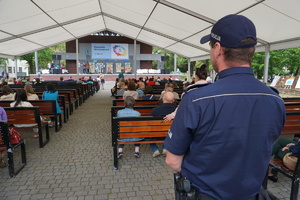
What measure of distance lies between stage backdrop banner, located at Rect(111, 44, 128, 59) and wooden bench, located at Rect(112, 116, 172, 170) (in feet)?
92.5

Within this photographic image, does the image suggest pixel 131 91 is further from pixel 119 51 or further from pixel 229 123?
pixel 119 51

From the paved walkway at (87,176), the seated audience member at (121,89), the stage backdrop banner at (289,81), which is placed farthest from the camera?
the stage backdrop banner at (289,81)

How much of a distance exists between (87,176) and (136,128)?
1090mm

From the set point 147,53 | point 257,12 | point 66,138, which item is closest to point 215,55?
point 66,138

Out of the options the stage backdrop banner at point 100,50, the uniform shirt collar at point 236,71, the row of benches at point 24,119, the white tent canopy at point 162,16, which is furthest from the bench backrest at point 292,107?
the stage backdrop banner at point 100,50

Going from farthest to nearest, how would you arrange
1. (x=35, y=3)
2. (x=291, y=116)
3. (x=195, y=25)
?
(x=195, y=25)
(x=35, y=3)
(x=291, y=116)

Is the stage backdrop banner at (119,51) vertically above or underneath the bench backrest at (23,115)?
above

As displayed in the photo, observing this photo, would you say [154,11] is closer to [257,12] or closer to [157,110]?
[257,12]

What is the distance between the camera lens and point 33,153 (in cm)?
436

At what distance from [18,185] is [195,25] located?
28.4 ft

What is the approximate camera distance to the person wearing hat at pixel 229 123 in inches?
42.3

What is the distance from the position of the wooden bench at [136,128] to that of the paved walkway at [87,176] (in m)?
0.42

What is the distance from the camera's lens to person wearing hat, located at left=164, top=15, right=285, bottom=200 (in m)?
1.07

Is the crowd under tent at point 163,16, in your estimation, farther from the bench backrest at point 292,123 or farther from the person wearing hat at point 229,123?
the person wearing hat at point 229,123
